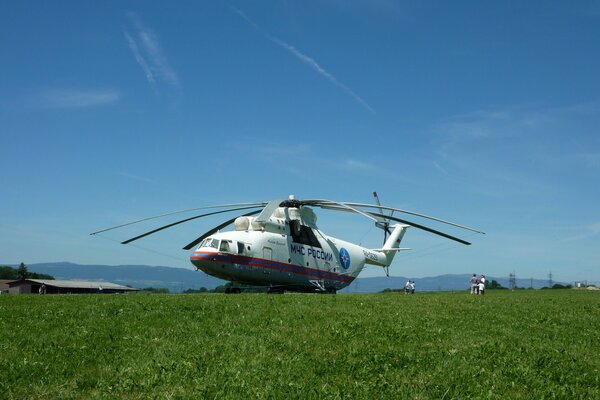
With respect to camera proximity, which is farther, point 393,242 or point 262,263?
point 393,242

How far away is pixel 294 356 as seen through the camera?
10141mm

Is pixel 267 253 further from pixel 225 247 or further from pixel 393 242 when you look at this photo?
pixel 393 242

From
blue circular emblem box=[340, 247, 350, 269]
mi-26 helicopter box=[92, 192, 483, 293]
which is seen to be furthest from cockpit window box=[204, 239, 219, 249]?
blue circular emblem box=[340, 247, 350, 269]

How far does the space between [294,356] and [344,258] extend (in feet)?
123

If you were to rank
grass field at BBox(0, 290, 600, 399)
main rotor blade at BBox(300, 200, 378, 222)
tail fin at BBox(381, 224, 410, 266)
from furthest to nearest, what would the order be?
tail fin at BBox(381, 224, 410, 266) → main rotor blade at BBox(300, 200, 378, 222) → grass field at BBox(0, 290, 600, 399)

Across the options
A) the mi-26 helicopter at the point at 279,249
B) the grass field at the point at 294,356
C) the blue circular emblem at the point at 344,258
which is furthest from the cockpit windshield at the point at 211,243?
the grass field at the point at 294,356

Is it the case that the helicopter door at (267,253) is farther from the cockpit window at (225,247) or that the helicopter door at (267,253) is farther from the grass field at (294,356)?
the grass field at (294,356)

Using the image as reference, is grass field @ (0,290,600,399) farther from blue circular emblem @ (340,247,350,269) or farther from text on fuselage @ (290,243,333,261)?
blue circular emblem @ (340,247,350,269)

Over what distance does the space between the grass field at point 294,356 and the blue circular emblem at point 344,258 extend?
1239 inches

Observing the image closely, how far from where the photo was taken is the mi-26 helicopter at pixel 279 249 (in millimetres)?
37062

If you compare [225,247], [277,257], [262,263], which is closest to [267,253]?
[262,263]

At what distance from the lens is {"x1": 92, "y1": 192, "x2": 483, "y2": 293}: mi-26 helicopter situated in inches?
1459

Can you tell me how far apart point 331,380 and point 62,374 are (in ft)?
14.6

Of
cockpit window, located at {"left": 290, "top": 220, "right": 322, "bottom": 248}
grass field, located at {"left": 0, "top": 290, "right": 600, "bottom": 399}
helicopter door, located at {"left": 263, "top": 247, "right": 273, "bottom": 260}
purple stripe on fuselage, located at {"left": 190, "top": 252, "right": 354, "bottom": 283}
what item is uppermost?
cockpit window, located at {"left": 290, "top": 220, "right": 322, "bottom": 248}
